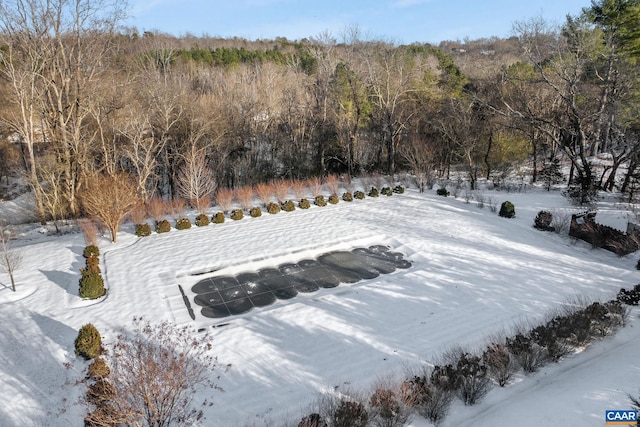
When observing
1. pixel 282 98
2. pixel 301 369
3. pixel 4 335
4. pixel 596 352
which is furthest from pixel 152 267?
pixel 282 98

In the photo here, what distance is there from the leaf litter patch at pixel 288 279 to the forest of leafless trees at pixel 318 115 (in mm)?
6698

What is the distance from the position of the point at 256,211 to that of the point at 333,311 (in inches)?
311

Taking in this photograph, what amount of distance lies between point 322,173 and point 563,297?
857 inches

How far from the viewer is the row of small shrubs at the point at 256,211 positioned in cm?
1488

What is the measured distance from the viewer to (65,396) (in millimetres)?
7102

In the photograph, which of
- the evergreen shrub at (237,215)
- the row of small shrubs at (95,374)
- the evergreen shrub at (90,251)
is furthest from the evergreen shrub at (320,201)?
the row of small shrubs at (95,374)

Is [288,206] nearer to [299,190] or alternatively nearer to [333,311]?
[299,190]

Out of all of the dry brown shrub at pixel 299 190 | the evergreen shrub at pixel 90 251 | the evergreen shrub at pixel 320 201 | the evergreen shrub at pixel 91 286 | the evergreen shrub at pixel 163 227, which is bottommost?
the evergreen shrub at pixel 91 286

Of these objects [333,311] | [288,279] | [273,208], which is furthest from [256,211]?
[333,311]

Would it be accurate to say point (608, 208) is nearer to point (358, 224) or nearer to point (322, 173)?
point (358, 224)

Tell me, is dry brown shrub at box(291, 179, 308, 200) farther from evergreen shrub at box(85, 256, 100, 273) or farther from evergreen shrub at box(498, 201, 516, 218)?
evergreen shrub at box(85, 256, 100, 273)

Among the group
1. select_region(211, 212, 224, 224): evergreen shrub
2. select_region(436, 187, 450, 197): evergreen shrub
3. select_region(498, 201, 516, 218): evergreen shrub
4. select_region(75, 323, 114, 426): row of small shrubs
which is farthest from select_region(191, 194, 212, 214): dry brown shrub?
select_region(498, 201, 516, 218): evergreen shrub

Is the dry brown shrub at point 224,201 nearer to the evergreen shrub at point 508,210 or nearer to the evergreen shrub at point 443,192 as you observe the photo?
the evergreen shrub at point 443,192

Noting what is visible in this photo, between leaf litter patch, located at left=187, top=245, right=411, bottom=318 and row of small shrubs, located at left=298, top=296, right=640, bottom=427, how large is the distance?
163 inches
